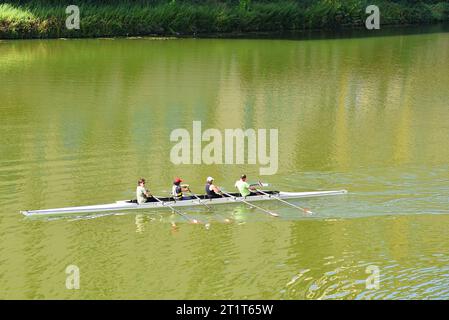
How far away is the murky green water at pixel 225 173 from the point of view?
82.0 ft

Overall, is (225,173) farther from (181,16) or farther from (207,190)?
(181,16)

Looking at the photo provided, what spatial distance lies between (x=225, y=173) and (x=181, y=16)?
39368mm

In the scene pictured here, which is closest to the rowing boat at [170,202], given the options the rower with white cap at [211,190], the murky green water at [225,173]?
the rower with white cap at [211,190]

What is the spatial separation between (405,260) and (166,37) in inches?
1819

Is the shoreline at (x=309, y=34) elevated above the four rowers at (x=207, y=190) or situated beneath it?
elevated above

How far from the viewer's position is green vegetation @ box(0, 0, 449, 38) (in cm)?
6669

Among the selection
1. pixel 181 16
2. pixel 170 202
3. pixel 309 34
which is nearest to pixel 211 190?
pixel 170 202

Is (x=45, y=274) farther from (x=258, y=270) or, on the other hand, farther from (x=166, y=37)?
(x=166, y=37)

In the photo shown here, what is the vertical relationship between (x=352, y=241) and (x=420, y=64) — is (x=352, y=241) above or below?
below

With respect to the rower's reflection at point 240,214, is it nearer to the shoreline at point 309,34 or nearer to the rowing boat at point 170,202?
the rowing boat at point 170,202

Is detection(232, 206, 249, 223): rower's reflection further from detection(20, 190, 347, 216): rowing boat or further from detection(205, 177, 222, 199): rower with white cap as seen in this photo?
detection(205, 177, 222, 199): rower with white cap

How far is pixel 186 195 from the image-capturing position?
31500 millimetres

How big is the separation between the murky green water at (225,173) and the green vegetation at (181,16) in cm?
694
